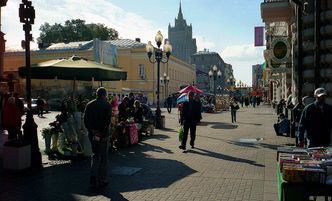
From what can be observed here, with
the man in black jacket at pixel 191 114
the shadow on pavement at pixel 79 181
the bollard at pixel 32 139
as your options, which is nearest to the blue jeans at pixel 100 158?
the shadow on pavement at pixel 79 181

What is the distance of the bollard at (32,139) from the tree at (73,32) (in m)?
82.0

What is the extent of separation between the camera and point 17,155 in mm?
9766

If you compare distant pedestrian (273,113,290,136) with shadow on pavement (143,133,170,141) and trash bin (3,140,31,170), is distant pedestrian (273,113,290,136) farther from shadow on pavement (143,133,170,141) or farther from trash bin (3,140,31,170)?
trash bin (3,140,31,170)

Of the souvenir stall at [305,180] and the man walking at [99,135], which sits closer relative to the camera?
the souvenir stall at [305,180]

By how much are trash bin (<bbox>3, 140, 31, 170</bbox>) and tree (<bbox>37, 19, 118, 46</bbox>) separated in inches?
3251

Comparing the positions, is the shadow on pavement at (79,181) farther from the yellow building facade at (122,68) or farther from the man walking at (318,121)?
the yellow building facade at (122,68)

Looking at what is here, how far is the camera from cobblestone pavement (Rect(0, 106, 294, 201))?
7590 millimetres

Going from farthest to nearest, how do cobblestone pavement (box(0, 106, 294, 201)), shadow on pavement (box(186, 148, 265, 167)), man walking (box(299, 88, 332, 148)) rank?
shadow on pavement (box(186, 148, 265, 167)) → cobblestone pavement (box(0, 106, 294, 201)) → man walking (box(299, 88, 332, 148))

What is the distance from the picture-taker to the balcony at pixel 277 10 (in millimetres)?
16984

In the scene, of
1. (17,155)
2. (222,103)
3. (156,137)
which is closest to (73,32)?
(222,103)

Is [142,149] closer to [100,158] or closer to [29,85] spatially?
[29,85]

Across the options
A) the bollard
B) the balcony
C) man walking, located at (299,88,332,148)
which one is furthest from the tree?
man walking, located at (299,88,332,148)

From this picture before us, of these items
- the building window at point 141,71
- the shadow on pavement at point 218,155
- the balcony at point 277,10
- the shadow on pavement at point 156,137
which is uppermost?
the building window at point 141,71

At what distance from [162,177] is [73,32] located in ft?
290
